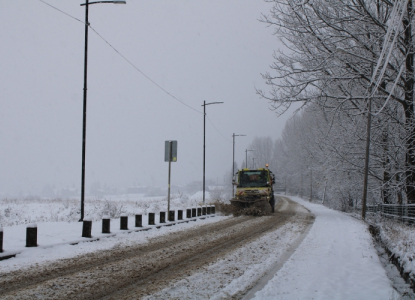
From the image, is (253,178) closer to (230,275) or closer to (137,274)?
(230,275)

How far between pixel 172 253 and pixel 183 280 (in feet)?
7.75

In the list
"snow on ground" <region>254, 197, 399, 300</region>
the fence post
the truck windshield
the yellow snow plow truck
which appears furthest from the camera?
the truck windshield

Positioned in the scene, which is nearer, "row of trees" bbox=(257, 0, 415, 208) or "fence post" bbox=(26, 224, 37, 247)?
"fence post" bbox=(26, 224, 37, 247)

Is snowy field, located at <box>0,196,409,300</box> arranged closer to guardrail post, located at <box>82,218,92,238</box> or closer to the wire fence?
guardrail post, located at <box>82,218,92,238</box>

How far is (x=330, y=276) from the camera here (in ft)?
20.1

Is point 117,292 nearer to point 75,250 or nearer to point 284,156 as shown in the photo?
point 75,250

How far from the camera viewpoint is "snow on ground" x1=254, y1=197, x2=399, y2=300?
200 inches

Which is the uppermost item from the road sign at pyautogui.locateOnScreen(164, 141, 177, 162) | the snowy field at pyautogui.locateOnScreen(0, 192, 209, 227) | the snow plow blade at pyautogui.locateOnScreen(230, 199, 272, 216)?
the road sign at pyautogui.locateOnScreen(164, 141, 177, 162)

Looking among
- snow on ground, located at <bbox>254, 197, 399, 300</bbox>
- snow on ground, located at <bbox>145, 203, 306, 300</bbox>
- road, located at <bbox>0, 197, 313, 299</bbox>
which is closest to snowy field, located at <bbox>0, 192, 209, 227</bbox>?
road, located at <bbox>0, 197, 313, 299</bbox>

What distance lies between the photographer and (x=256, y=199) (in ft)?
66.9

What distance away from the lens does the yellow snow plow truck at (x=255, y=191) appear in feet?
65.0

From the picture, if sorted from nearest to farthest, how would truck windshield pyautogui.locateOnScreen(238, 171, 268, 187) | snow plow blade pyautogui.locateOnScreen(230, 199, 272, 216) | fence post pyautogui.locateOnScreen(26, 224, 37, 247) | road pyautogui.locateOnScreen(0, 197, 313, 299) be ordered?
Result: road pyautogui.locateOnScreen(0, 197, 313, 299), fence post pyautogui.locateOnScreen(26, 224, 37, 247), snow plow blade pyautogui.locateOnScreen(230, 199, 272, 216), truck windshield pyautogui.locateOnScreen(238, 171, 268, 187)

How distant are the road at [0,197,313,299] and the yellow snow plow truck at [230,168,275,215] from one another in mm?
10420

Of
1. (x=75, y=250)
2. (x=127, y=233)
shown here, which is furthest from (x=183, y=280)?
(x=127, y=233)
